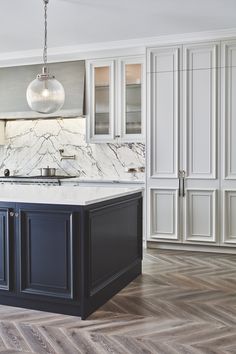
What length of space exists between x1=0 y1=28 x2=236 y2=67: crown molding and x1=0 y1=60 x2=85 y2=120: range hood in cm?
10

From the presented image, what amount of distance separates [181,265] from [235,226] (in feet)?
3.09

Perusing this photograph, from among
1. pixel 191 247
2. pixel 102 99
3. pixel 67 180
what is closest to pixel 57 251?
pixel 191 247

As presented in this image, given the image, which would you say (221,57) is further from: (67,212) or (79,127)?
(67,212)

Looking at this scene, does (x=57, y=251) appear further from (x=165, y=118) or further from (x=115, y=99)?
(x=115, y=99)

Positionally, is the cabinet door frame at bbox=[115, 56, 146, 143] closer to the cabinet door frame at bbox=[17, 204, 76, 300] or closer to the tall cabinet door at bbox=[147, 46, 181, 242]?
the tall cabinet door at bbox=[147, 46, 181, 242]

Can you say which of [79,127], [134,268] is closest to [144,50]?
[79,127]

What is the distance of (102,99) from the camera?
6.16 metres

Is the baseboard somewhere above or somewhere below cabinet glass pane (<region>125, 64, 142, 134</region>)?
below

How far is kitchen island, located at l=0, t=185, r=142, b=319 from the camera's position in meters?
3.26

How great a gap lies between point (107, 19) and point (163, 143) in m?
1.67

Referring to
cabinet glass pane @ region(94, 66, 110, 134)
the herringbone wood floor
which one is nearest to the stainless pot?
cabinet glass pane @ region(94, 66, 110, 134)

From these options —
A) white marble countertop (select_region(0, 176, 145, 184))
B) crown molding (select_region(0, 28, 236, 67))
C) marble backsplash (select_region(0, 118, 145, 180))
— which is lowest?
white marble countertop (select_region(0, 176, 145, 184))

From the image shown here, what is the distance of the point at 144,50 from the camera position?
579 centimetres

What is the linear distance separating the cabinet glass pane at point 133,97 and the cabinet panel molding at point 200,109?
739mm
